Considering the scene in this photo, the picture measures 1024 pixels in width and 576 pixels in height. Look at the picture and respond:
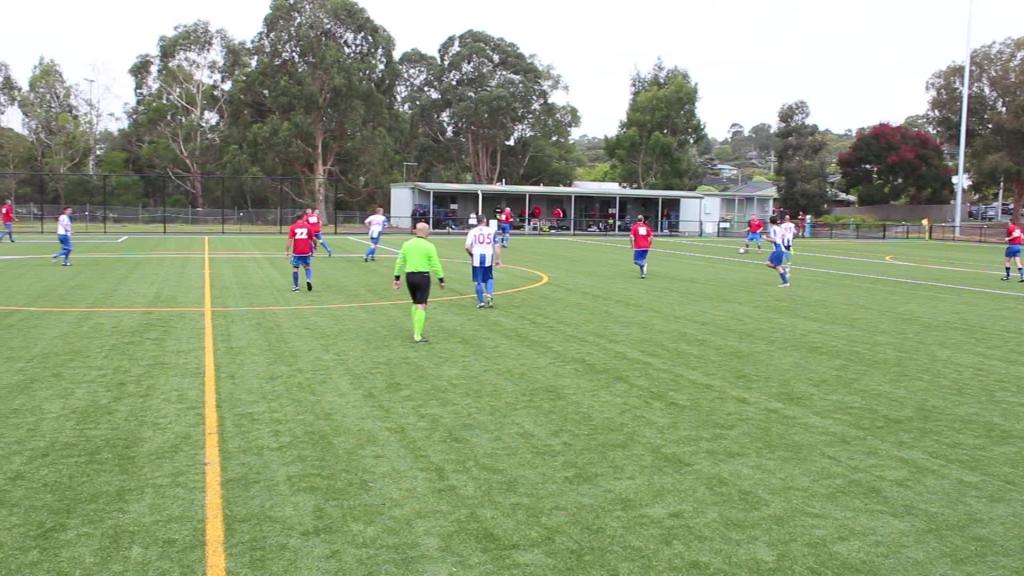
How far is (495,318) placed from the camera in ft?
42.7

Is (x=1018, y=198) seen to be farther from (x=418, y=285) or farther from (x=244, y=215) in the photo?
(x=418, y=285)

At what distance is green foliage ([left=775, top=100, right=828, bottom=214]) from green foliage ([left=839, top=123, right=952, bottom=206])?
3593 millimetres

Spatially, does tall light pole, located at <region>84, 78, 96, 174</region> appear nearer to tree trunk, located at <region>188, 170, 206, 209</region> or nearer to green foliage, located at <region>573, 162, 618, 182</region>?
tree trunk, located at <region>188, 170, 206, 209</region>

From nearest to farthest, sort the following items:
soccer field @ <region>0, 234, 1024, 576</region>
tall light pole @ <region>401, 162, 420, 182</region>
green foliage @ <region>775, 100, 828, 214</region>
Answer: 1. soccer field @ <region>0, 234, 1024, 576</region>
2. green foliage @ <region>775, 100, 828, 214</region>
3. tall light pole @ <region>401, 162, 420, 182</region>

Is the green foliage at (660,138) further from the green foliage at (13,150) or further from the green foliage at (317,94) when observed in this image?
the green foliage at (13,150)

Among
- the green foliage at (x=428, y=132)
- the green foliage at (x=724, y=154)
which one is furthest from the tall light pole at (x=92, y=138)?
the green foliage at (x=724, y=154)

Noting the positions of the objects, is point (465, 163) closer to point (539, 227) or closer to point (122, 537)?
point (539, 227)

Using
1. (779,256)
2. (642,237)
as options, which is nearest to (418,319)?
(642,237)

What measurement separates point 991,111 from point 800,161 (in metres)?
14.7

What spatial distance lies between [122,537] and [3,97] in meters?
84.9

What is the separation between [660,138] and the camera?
72.9 metres

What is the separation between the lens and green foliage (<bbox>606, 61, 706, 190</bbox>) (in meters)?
73.6

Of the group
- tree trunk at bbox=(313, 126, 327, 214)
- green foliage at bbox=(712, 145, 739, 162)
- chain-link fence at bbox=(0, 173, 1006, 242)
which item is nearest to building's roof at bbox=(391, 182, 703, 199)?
chain-link fence at bbox=(0, 173, 1006, 242)

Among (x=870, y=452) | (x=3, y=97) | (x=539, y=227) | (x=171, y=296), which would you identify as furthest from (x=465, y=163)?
(x=870, y=452)
